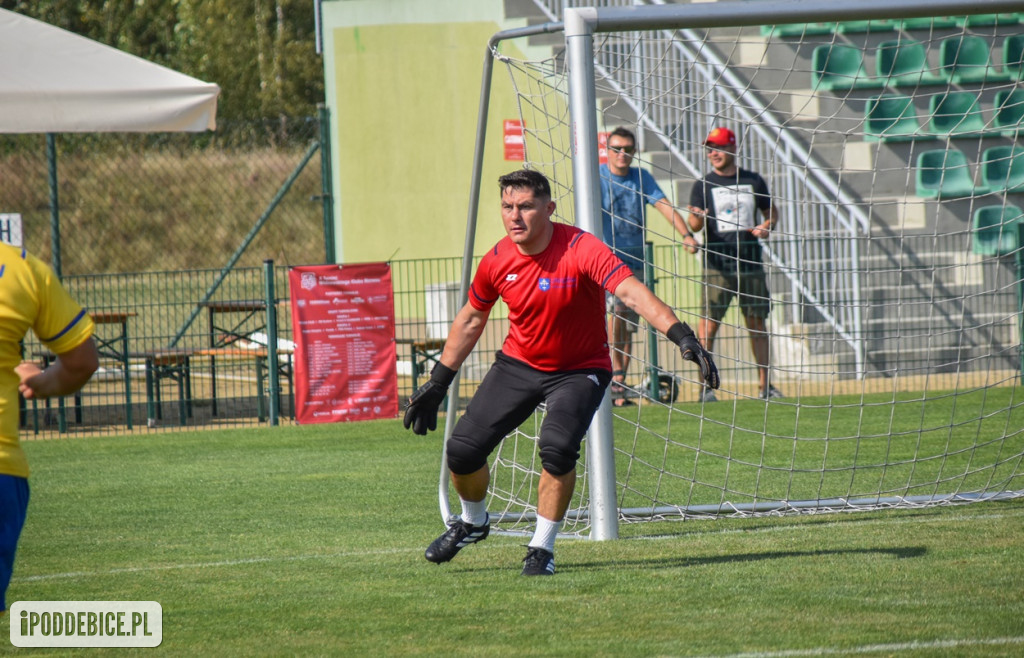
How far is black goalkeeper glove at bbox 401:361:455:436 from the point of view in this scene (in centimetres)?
630

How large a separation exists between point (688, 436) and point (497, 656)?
5.99 m

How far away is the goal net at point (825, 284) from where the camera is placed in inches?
322

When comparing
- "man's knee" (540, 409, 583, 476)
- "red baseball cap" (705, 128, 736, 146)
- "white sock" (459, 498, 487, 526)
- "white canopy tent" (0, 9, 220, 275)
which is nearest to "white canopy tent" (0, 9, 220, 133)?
"white canopy tent" (0, 9, 220, 275)

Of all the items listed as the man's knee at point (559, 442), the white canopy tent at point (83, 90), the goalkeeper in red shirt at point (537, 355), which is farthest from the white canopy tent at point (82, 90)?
the man's knee at point (559, 442)

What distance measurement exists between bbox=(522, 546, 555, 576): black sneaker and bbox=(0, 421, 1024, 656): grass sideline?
0.21ft

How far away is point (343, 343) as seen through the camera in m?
12.3

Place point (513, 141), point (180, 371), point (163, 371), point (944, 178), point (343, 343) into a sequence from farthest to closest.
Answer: point (944, 178) → point (513, 141) → point (180, 371) → point (163, 371) → point (343, 343)

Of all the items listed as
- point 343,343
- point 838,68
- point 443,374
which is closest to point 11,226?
point 343,343

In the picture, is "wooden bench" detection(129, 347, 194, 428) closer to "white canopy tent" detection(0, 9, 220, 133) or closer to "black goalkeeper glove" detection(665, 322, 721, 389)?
"white canopy tent" detection(0, 9, 220, 133)

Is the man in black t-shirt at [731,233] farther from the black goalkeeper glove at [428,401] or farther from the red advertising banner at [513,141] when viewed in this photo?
the black goalkeeper glove at [428,401]

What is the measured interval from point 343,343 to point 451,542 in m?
6.20

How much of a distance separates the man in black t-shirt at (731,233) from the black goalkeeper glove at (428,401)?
16.2ft

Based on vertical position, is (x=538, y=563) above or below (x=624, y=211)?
below

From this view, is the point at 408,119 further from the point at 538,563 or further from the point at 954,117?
the point at 538,563
